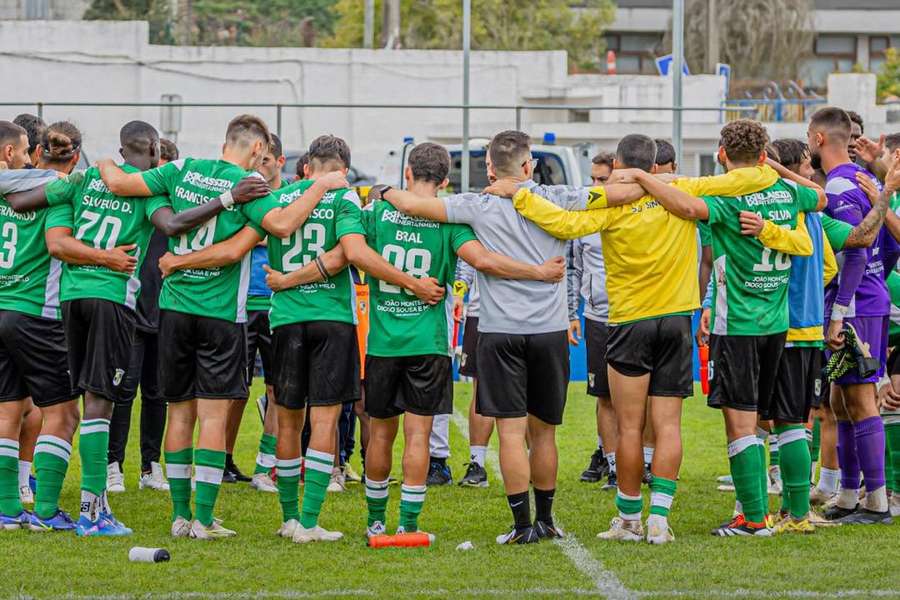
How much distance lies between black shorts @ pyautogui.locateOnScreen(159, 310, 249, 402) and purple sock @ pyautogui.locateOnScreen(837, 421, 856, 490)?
3.66 m

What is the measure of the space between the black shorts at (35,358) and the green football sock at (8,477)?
278 millimetres

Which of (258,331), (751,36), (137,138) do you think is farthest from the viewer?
(751,36)

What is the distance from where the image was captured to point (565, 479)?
9.95 metres

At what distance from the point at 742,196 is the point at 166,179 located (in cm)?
317

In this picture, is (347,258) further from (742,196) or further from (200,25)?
(200,25)

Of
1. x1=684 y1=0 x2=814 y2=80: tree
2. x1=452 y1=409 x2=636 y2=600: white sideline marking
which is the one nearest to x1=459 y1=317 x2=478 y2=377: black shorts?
x1=452 y1=409 x2=636 y2=600: white sideline marking

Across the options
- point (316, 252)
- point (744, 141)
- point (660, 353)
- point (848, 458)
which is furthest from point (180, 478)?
point (848, 458)

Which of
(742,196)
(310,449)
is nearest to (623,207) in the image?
(742,196)

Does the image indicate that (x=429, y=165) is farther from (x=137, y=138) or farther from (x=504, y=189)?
(x=137, y=138)

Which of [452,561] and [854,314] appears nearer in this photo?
[452,561]

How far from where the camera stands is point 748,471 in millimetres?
7504

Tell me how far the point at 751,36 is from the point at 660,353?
45342mm

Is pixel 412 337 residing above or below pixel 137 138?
below

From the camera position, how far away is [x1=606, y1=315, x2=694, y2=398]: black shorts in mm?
7359
